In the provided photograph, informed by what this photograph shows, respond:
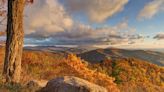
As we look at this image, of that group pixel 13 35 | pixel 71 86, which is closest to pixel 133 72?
pixel 13 35

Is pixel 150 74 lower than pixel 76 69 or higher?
lower

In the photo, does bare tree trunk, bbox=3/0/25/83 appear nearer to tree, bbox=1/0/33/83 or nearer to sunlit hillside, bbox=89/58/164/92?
tree, bbox=1/0/33/83

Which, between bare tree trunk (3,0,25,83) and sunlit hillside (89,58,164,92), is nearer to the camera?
bare tree trunk (3,0,25,83)

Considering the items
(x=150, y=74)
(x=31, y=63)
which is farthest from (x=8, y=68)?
(x=150, y=74)

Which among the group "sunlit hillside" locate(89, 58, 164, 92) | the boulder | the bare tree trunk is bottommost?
"sunlit hillside" locate(89, 58, 164, 92)

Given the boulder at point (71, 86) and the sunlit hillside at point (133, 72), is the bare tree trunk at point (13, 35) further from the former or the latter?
the sunlit hillside at point (133, 72)

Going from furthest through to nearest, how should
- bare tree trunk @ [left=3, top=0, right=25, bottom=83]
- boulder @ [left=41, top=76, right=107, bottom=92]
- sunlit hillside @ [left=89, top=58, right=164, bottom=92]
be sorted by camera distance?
sunlit hillside @ [left=89, top=58, right=164, bottom=92]
bare tree trunk @ [left=3, top=0, right=25, bottom=83]
boulder @ [left=41, top=76, right=107, bottom=92]

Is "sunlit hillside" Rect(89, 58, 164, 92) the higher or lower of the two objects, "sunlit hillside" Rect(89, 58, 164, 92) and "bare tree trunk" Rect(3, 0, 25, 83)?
the lower

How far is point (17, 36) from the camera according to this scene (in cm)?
1586

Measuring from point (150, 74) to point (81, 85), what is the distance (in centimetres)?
7811

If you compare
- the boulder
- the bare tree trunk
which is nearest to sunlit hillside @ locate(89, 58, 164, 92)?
the bare tree trunk

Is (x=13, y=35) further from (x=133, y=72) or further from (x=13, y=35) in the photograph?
(x=133, y=72)

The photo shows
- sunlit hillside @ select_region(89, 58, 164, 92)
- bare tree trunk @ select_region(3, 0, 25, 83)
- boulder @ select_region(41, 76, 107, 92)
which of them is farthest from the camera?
sunlit hillside @ select_region(89, 58, 164, 92)

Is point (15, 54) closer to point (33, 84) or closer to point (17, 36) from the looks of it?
point (17, 36)
